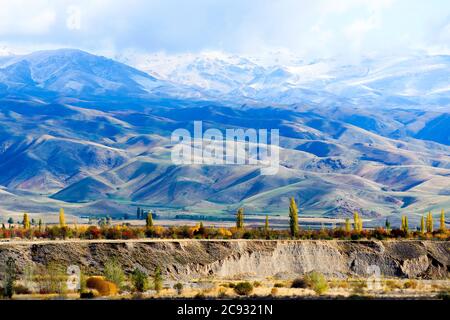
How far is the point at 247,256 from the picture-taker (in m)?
87.2

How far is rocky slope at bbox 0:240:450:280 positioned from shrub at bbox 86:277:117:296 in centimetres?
1265

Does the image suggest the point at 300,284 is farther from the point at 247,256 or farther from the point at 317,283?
the point at 247,256

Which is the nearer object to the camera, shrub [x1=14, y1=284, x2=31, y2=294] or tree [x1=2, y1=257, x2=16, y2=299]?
tree [x1=2, y1=257, x2=16, y2=299]

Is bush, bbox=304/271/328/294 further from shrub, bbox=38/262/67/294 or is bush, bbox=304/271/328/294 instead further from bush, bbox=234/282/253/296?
shrub, bbox=38/262/67/294

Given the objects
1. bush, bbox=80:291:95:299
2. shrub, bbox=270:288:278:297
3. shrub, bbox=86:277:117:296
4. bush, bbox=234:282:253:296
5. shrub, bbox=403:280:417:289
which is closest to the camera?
bush, bbox=80:291:95:299

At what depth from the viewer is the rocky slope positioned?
76875mm

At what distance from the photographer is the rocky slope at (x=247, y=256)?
7688cm

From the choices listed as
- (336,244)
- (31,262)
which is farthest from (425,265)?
(31,262)

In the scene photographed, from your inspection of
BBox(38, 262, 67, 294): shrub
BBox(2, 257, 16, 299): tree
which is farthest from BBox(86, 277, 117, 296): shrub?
BBox(2, 257, 16, 299): tree

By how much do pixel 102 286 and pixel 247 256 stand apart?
27.8 metres
